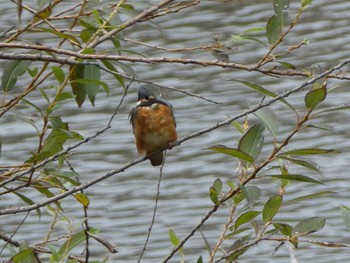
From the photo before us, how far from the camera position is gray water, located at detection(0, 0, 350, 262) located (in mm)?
5945

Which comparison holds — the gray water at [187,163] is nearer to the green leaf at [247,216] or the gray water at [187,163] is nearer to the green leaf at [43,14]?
the green leaf at [247,216]

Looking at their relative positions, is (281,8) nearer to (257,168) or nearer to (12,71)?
(257,168)

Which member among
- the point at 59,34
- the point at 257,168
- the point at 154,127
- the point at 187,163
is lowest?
the point at 187,163

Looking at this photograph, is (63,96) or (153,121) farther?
(153,121)

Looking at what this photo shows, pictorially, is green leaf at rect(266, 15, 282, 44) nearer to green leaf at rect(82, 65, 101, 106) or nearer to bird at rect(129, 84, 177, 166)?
green leaf at rect(82, 65, 101, 106)

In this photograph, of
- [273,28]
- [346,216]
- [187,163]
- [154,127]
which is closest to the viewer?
[346,216]

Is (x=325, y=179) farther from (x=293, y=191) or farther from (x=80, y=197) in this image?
(x=80, y=197)

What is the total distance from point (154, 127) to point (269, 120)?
2.93ft

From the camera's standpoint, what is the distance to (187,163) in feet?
22.1

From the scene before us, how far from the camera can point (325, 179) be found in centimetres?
634

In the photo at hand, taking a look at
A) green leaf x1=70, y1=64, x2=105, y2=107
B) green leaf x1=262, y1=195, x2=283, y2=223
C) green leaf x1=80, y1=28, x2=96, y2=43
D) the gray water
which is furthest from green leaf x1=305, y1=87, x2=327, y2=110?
the gray water

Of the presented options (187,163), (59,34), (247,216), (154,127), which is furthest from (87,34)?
(187,163)

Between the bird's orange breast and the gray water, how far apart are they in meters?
2.40

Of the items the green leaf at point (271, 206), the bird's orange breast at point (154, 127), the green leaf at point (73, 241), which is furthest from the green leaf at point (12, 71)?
the bird's orange breast at point (154, 127)
